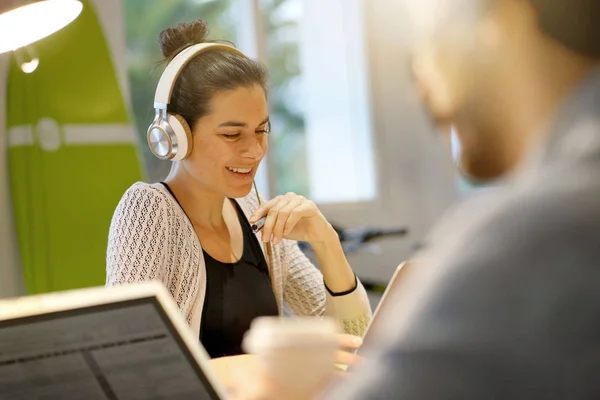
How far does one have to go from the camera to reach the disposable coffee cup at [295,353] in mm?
654

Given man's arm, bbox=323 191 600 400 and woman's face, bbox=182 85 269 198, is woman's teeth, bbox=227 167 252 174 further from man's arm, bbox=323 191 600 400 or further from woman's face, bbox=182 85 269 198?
man's arm, bbox=323 191 600 400

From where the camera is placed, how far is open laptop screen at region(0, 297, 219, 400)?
0.83 metres

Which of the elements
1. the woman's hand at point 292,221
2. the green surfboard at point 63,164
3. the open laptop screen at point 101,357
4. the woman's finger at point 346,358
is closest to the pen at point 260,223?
the woman's hand at point 292,221

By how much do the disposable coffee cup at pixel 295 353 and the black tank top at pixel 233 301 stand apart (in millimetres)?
1052

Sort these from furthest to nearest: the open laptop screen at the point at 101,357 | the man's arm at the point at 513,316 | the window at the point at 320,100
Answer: the window at the point at 320,100 < the open laptop screen at the point at 101,357 < the man's arm at the point at 513,316

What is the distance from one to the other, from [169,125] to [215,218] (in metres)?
0.28

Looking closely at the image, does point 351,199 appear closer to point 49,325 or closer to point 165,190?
point 165,190

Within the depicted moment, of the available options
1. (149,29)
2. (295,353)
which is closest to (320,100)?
(149,29)

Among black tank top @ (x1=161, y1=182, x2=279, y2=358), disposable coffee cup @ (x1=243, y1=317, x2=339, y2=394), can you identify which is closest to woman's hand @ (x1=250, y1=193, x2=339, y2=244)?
black tank top @ (x1=161, y1=182, x2=279, y2=358)

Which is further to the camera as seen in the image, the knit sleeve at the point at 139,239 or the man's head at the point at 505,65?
the knit sleeve at the point at 139,239

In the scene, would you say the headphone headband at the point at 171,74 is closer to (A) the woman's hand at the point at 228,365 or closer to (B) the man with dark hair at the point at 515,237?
(A) the woman's hand at the point at 228,365

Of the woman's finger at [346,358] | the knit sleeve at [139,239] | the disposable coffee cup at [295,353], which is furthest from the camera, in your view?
the knit sleeve at [139,239]

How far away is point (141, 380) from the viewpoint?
2.85 ft

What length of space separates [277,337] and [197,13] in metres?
3.21
